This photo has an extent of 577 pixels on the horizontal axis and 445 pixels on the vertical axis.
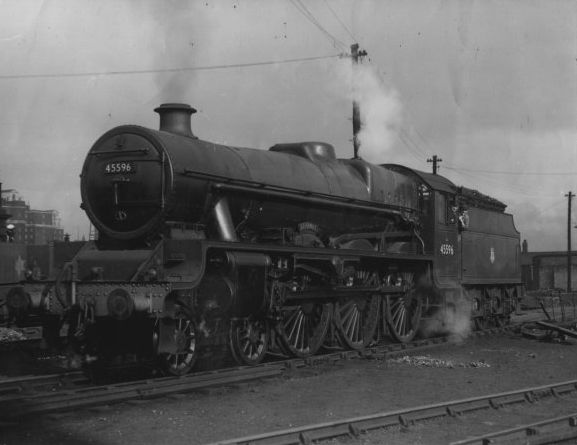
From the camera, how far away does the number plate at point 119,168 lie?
9.33 m

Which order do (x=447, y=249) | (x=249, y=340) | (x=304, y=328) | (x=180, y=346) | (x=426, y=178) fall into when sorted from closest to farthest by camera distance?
(x=180, y=346), (x=249, y=340), (x=304, y=328), (x=447, y=249), (x=426, y=178)

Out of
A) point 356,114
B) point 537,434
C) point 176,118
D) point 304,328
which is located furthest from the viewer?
point 356,114

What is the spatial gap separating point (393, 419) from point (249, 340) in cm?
403

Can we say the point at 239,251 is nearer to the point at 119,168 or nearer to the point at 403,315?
the point at 119,168

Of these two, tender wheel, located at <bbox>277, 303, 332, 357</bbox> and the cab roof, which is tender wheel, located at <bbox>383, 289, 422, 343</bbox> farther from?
the cab roof

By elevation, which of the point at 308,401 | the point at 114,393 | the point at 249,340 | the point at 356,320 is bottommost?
the point at 308,401

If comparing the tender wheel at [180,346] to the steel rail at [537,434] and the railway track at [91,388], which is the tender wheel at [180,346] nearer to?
the railway track at [91,388]

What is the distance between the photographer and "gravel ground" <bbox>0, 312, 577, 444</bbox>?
635 cm

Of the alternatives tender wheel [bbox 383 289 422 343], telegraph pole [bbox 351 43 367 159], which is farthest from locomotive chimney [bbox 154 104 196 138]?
telegraph pole [bbox 351 43 367 159]

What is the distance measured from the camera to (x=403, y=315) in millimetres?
13984

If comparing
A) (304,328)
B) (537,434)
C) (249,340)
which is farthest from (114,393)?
(537,434)

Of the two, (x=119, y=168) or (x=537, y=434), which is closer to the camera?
(x=537, y=434)

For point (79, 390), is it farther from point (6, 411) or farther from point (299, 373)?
point (299, 373)

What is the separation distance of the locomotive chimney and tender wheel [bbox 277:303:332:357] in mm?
3086
